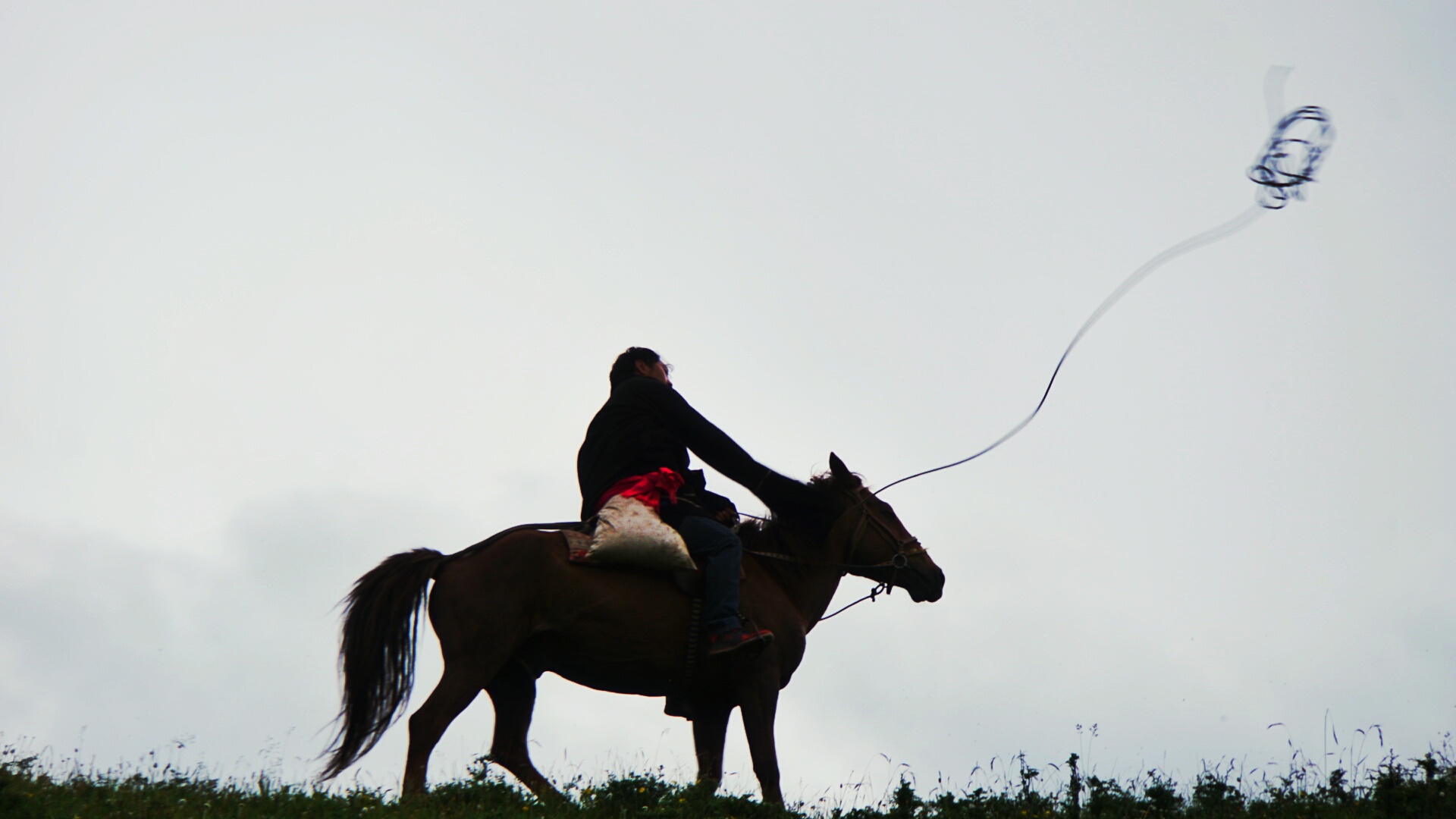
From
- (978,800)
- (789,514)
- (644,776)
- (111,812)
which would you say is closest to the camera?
(111,812)

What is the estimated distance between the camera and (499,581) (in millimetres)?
7578

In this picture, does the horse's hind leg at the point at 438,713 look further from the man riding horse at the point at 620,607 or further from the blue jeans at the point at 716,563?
the blue jeans at the point at 716,563

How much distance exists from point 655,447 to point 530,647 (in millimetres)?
1590

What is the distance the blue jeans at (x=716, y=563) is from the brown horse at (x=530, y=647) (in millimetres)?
191

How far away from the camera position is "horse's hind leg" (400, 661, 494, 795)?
716 centimetres

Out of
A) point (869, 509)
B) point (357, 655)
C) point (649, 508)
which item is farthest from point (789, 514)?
point (357, 655)

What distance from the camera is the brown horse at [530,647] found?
24.5 ft

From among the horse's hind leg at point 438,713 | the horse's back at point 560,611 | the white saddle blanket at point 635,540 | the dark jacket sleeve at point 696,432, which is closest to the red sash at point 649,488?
the white saddle blanket at point 635,540

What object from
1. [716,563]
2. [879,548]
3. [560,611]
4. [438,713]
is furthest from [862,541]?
[438,713]

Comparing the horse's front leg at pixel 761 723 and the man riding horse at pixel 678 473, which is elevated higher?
the man riding horse at pixel 678 473

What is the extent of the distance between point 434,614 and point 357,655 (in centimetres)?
55

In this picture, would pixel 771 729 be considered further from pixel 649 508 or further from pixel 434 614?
pixel 434 614

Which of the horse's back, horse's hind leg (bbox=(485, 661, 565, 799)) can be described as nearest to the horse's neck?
the horse's back

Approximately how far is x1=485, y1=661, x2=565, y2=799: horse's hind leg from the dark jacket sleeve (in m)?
1.90
